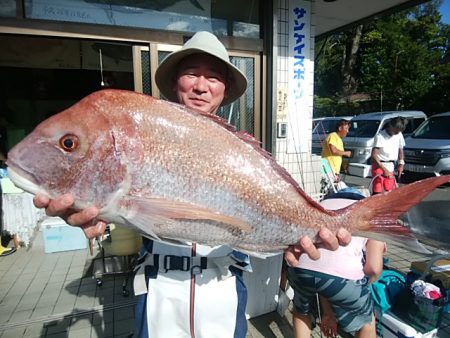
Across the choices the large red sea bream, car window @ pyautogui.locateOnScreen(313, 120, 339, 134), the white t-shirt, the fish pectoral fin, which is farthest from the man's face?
car window @ pyautogui.locateOnScreen(313, 120, 339, 134)

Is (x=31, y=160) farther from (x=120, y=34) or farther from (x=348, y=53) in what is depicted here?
(x=348, y=53)

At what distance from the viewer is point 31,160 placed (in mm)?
1211

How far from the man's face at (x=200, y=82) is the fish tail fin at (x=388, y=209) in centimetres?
92

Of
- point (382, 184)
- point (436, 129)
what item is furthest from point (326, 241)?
point (436, 129)

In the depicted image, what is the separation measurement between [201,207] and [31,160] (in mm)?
683

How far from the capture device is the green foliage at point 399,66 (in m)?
22.4

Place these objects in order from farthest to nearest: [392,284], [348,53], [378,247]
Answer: [348,53]
[392,284]
[378,247]

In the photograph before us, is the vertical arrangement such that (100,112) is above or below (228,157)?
above

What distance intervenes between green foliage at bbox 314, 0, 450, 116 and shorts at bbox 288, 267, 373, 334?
22366mm

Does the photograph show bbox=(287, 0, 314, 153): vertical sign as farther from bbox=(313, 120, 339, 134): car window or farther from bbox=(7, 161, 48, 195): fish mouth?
bbox=(313, 120, 339, 134): car window

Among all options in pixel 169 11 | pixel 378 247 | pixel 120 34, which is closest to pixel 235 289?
pixel 378 247

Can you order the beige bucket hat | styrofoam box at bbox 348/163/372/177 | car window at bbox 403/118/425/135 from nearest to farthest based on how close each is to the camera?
1. the beige bucket hat
2. styrofoam box at bbox 348/163/372/177
3. car window at bbox 403/118/425/135

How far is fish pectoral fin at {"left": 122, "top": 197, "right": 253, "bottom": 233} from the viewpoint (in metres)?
1.27

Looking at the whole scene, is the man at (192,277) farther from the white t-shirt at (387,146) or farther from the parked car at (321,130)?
the parked car at (321,130)
